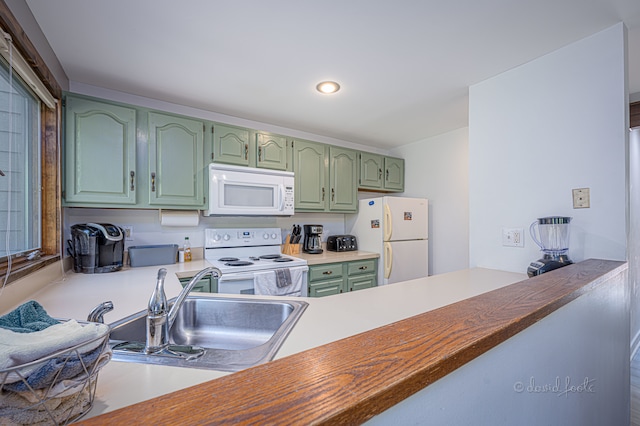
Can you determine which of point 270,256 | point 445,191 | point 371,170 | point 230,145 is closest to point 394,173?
point 371,170

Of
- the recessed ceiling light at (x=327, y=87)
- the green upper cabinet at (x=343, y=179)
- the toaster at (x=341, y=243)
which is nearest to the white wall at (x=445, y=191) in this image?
the green upper cabinet at (x=343, y=179)

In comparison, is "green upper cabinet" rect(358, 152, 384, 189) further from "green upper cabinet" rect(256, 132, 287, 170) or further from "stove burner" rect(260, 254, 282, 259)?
"stove burner" rect(260, 254, 282, 259)

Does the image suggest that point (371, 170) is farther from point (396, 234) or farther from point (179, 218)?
point (179, 218)

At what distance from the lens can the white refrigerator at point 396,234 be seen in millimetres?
2922

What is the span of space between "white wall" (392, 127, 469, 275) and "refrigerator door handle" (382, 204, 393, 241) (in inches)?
29.2

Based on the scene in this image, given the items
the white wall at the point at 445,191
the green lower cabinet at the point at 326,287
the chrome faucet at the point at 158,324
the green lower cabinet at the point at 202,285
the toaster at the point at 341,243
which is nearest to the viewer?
the chrome faucet at the point at 158,324

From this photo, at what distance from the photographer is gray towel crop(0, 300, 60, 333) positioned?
603 millimetres

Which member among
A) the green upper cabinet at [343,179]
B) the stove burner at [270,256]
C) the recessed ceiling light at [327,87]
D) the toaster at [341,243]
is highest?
the recessed ceiling light at [327,87]

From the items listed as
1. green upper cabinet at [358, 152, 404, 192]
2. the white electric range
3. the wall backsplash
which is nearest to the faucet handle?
the white electric range

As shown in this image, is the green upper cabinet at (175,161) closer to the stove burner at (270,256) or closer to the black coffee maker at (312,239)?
the stove burner at (270,256)

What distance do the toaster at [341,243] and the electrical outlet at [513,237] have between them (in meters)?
1.60

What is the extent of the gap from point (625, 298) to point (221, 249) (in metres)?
2.72

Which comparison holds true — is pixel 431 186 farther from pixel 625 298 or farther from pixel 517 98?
pixel 625 298

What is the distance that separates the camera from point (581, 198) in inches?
60.4
